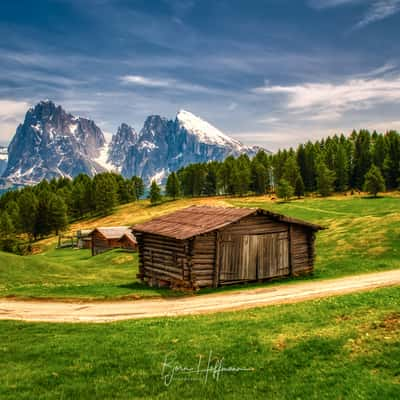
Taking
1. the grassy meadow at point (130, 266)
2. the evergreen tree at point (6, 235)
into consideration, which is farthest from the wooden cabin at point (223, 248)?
the evergreen tree at point (6, 235)

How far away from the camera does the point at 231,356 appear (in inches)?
458

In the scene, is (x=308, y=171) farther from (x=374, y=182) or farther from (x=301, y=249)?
(x=301, y=249)

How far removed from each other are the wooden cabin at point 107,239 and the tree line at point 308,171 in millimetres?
46532

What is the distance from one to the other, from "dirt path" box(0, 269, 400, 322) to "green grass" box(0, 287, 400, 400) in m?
3.87

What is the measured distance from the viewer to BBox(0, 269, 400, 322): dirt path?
801 inches

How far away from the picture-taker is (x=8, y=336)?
16297mm

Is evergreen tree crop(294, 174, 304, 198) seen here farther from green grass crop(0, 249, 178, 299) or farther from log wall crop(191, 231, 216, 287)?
log wall crop(191, 231, 216, 287)

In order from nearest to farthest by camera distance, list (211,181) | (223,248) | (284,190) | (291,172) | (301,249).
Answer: (223,248), (301,249), (284,190), (291,172), (211,181)

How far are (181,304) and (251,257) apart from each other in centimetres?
784

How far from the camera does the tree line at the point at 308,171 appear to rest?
4309 inches

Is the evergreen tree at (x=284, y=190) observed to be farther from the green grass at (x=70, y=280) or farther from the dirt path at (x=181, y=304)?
the dirt path at (x=181, y=304)

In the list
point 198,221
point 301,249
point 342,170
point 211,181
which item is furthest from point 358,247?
point 211,181

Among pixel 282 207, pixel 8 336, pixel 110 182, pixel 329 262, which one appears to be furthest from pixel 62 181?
pixel 8 336

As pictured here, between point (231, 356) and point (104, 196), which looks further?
point (104, 196)
